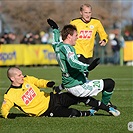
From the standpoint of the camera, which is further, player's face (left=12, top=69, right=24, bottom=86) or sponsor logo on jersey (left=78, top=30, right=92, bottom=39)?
sponsor logo on jersey (left=78, top=30, right=92, bottom=39)

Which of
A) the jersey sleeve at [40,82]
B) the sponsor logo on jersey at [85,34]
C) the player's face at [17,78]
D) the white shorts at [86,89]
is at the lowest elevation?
the white shorts at [86,89]

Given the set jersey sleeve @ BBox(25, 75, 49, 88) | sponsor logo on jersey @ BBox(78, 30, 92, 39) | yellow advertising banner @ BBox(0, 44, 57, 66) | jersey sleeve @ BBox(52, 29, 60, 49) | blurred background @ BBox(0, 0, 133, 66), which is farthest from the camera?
blurred background @ BBox(0, 0, 133, 66)

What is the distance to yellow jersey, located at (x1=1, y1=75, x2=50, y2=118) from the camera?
9914 mm

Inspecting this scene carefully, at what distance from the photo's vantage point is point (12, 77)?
1000 cm

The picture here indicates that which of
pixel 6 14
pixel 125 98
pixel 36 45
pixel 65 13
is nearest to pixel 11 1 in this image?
pixel 6 14

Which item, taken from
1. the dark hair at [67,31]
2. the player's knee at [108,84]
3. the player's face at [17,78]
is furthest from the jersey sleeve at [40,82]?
the player's knee at [108,84]

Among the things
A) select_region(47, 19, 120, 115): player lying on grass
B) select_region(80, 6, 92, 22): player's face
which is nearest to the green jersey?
select_region(47, 19, 120, 115): player lying on grass

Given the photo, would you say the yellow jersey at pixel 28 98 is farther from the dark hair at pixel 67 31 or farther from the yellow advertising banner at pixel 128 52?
the yellow advertising banner at pixel 128 52

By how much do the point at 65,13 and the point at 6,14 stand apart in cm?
544

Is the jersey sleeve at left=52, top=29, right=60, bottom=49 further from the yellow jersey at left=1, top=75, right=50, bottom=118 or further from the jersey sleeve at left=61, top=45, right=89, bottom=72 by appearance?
the yellow jersey at left=1, top=75, right=50, bottom=118

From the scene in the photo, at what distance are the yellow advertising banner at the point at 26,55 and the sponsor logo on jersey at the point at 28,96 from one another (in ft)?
65.7

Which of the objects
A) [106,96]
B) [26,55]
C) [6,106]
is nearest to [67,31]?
[106,96]

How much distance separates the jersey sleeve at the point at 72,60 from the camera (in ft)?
31.5

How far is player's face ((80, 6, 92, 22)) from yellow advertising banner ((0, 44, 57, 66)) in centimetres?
1730
